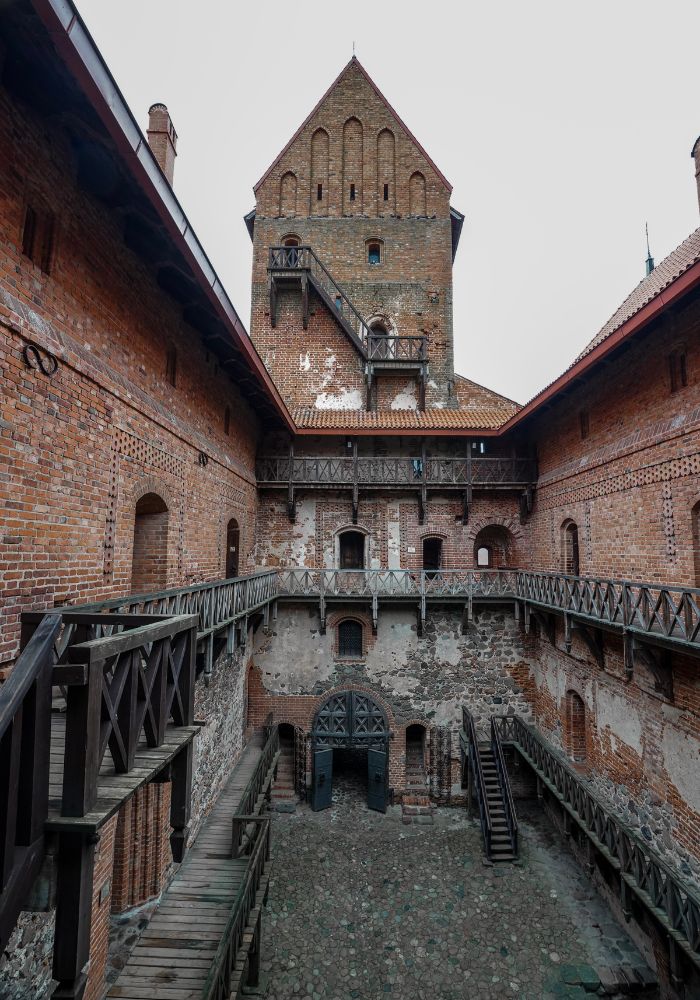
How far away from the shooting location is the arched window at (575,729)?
439 inches

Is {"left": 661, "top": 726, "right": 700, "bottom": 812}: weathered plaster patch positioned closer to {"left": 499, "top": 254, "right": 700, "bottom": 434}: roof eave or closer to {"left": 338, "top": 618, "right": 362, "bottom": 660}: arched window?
{"left": 499, "top": 254, "right": 700, "bottom": 434}: roof eave

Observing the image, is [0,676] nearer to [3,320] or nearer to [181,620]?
[181,620]

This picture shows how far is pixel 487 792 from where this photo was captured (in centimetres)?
1148

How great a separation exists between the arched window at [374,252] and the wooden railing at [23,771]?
17.6 meters

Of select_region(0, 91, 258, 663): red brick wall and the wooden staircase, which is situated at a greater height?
select_region(0, 91, 258, 663): red brick wall

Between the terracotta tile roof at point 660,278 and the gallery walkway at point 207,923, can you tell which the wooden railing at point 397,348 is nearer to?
the terracotta tile roof at point 660,278

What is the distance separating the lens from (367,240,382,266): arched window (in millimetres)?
17509

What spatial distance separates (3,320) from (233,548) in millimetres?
8532

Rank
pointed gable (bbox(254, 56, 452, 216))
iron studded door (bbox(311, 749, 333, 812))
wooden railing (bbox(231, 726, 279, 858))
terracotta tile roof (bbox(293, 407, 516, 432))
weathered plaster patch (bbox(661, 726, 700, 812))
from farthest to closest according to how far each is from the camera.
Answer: pointed gable (bbox(254, 56, 452, 216)) < terracotta tile roof (bbox(293, 407, 516, 432)) < iron studded door (bbox(311, 749, 333, 812)) < wooden railing (bbox(231, 726, 279, 858)) < weathered plaster patch (bbox(661, 726, 700, 812))

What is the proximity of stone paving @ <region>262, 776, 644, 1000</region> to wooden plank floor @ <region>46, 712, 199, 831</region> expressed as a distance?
6.37 metres

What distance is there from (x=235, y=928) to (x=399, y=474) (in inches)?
392

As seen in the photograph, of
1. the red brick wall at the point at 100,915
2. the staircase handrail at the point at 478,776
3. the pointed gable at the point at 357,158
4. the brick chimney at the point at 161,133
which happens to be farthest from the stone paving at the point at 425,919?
the pointed gable at the point at 357,158

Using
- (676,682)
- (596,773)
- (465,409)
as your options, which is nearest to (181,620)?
(676,682)

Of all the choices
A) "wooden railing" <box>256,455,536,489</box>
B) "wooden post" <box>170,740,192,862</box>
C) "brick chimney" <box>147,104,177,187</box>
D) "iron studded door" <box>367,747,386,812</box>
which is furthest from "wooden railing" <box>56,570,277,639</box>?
"brick chimney" <box>147,104,177,187</box>
